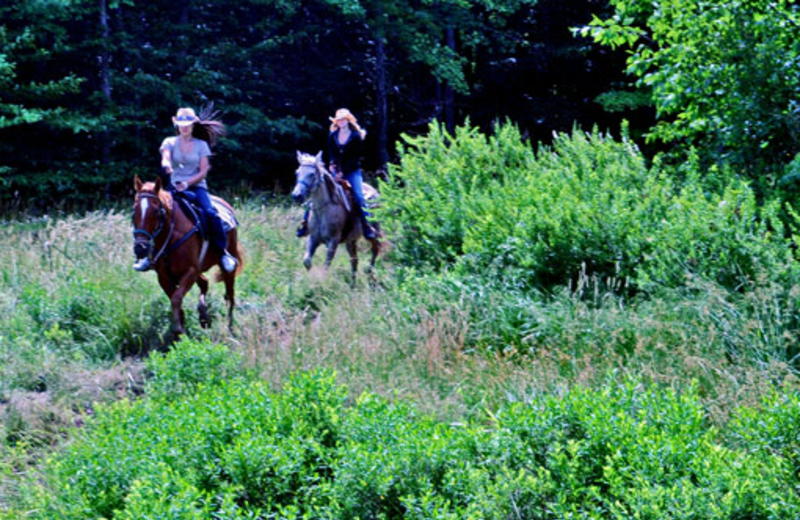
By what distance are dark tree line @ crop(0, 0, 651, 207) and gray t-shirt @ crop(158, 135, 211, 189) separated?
8.22 m

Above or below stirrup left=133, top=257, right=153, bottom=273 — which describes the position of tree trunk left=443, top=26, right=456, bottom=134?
above

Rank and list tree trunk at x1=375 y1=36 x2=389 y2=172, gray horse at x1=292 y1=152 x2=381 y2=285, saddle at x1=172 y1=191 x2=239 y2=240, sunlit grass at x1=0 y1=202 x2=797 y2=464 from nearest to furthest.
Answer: sunlit grass at x1=0 y1=202 x2=797 y2=464, saddle at x1=172 y1=191 x2=239 y2=240, gray horse at x1=292 y1=152 x2=381 y2=285, tree trunk at x1=375 y1=36 x2=389 y2=172

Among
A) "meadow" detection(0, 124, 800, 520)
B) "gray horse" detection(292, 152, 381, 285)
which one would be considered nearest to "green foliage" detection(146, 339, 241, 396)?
"meadow" detection(0, 124, 800, 520)

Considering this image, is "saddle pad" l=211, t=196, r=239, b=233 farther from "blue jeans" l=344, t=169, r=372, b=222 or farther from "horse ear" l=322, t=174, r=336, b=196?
"blue jeans" l=344, t=169, r=372, b=222

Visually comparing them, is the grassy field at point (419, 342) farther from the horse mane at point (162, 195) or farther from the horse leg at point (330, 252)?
the horse mane at point (162, 195)

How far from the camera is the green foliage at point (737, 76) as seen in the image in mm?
10602

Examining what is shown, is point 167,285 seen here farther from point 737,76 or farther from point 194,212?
point 737,76

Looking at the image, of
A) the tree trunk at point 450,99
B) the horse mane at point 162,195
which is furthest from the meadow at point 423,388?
the tree trunk at point 450,99

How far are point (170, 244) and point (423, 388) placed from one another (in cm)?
450

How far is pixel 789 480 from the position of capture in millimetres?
4848

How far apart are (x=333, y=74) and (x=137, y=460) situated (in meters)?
22.5

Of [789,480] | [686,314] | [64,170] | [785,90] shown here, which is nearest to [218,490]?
[789,480]

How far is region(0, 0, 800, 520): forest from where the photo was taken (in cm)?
525

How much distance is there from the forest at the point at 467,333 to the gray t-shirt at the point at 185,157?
1213 mm
